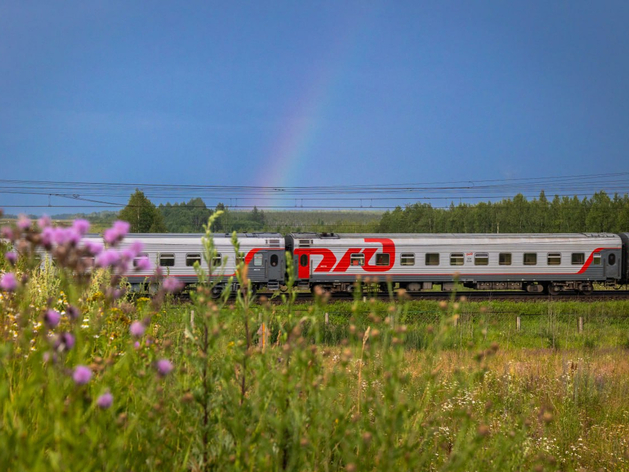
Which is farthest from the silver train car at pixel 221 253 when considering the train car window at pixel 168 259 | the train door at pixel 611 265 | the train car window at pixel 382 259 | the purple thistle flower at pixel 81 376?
the purple thistle flower at pixel 81 376

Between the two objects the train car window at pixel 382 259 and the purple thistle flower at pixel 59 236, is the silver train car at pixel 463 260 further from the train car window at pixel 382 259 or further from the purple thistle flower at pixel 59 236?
the purple thistle flower at pixel 59 236

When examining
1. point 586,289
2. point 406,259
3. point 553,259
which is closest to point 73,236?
point 406,259

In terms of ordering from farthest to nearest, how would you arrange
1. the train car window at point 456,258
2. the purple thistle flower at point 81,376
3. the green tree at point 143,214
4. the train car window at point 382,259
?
the green tree at point 143,214 < the train car window at point 456,258 < the train car window at point 382,259 < the purple thistle flower at point 81,376

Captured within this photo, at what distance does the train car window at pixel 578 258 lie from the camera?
63.4 feet

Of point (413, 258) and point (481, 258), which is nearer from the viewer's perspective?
point (413, 258)

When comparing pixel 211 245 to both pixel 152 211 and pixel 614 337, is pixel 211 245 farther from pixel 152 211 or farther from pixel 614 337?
pixel 152 211

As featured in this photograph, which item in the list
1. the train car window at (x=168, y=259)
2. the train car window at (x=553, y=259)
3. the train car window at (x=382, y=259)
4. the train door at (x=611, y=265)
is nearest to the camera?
the train car window at (x=168, y=259)

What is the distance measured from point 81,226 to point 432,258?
17616 millimetres

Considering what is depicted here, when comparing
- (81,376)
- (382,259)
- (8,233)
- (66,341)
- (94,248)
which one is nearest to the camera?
(81,376)

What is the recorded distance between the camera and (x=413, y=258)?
1828 cm

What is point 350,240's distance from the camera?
18.0m

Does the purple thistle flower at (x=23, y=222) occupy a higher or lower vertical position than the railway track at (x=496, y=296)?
higher

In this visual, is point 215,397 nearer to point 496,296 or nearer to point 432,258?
point 432,258

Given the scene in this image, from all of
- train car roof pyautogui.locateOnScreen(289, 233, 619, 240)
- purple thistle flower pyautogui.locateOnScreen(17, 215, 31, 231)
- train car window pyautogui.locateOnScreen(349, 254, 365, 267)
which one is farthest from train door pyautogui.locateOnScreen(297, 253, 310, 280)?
purple thistle flower pyautogui.locateOnScreen(17, 215, 31, 231)
